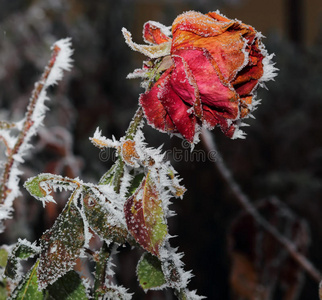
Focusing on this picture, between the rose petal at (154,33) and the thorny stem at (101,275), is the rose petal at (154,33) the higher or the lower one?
the higher one

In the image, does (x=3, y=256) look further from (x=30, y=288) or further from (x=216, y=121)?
(x=216, y=121)

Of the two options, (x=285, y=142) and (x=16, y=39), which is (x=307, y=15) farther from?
(x=16, y=39)

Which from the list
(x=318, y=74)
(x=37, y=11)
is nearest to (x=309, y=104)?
(x=318, y=74)

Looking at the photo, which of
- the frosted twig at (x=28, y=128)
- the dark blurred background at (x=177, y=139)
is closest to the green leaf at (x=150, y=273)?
the frosted twig at (x=28, y=128)

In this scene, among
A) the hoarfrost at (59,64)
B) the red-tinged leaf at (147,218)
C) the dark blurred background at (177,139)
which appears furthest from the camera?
the dark blurred background at (177,139)

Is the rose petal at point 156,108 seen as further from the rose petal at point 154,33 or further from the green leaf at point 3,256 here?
the green leaf at point 3,256

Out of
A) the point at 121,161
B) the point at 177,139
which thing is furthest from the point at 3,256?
the point at 177,139

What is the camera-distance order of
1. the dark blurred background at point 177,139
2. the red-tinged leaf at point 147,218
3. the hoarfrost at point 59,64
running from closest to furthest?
1. the red-tinged leaf at point 147,218
2. the hoarfrost at point 59,64
3. the dark blurred background at point 177,139
